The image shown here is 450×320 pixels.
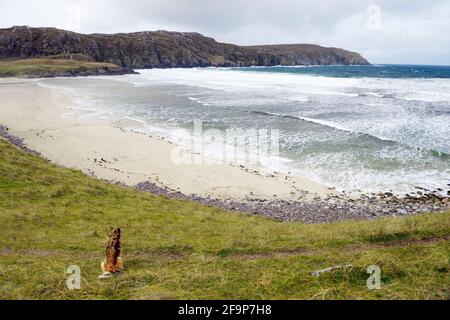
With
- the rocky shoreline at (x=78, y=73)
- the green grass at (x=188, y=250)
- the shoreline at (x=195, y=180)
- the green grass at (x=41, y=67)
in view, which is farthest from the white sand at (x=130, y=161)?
the green grass at (x=41, y=67)

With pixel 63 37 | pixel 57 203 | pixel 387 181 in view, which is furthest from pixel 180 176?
pixel 63 37

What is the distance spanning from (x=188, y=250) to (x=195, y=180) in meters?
13.3

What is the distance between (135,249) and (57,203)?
7.39 m

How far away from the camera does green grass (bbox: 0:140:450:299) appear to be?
702 centimetres

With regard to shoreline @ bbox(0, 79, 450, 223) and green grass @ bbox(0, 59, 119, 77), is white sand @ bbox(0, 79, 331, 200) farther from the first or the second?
green grass @ bbox(0, 59, 119, 77)

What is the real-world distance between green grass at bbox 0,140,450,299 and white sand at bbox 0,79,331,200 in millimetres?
4165

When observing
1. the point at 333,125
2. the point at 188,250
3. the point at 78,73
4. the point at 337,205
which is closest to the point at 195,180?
the point at 337,205

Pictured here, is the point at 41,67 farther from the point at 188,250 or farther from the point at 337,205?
the point at 188,250

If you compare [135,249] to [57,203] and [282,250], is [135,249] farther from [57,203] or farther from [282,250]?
[57,203]

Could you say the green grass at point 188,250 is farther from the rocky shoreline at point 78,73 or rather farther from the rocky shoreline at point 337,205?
the rocky shoreline at point 78,73

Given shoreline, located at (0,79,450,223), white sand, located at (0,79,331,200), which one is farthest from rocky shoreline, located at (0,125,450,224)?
white sand, located at (0,79,331,200)
